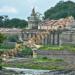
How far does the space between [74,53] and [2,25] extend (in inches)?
2189

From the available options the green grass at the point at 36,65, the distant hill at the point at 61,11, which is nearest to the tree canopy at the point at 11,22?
the distant hill at the point at 61,11

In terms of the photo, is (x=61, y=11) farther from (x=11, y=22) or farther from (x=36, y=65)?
(x=36, y=65)

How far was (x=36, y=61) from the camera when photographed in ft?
144

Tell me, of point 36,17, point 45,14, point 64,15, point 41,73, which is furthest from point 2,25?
point 41,73

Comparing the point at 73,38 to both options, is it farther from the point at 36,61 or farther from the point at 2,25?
the point at 2,25

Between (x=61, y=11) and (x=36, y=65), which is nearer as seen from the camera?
(x=36, y=65)

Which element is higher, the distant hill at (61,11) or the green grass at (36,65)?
the distant hill at (61,11)

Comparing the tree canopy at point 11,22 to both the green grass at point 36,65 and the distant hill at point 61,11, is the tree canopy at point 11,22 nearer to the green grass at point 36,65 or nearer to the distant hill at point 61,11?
the distant hill at point 61,11

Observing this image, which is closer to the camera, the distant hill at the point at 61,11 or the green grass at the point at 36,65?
the green grass at the point at 36,65

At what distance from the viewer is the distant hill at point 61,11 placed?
92387mm

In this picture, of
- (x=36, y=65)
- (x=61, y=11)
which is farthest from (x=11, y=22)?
(x=36, y=65)

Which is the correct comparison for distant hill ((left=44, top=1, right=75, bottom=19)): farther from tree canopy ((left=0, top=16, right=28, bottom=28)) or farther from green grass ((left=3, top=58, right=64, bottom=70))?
green grass ((left=3, top=58, right=64, bottom=70))

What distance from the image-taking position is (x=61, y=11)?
310 feet

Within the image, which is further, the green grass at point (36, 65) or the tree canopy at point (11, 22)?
the tree canopy at point (11, 22)
